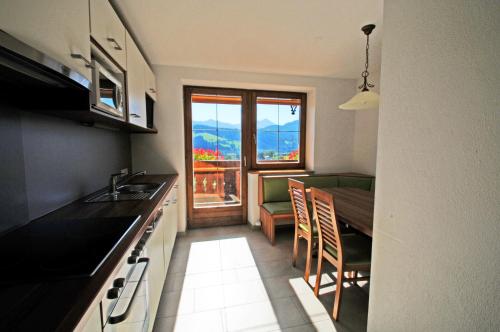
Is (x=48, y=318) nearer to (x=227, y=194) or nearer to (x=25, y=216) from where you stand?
(x=25, y=216)

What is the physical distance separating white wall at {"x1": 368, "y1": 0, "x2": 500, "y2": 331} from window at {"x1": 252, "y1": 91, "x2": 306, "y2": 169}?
9.08 ft

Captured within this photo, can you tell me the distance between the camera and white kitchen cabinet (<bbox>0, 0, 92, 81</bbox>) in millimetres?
701

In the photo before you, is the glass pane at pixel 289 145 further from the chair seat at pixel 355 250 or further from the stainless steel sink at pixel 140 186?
Result: the stainless steel sink at pixel 140 186

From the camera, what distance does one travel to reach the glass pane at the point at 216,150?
3.38m

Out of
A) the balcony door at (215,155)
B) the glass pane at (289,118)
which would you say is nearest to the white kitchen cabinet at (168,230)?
the balcony door at (215,155)

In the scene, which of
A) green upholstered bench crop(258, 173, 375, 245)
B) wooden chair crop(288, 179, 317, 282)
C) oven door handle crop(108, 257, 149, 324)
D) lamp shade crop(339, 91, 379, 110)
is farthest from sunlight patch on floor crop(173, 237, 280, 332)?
lamp shade crop(339, 91, 379, 110)

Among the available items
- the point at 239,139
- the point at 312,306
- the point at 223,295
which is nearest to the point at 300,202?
the point at 312,306

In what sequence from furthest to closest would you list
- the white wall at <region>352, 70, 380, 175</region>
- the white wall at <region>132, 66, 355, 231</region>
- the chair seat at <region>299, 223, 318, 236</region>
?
the white wall at <region>352, 70, 380, 175</region> → the white wall at <region>132, 66, 355, 231</region> → the chair seat at <region>299, 223, 318, 236</region>

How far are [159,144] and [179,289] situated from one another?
190cm

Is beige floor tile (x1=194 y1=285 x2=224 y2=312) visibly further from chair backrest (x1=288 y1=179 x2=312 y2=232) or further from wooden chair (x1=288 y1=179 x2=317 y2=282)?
chair backrest (x1=288 y1=179 x2=312 y2=232)

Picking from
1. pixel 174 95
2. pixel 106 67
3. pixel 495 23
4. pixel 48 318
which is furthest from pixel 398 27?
pixel 174 95

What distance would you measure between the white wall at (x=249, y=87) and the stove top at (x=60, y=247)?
196 cm

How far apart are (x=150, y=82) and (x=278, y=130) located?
80.6 inches

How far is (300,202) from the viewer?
211 cm
